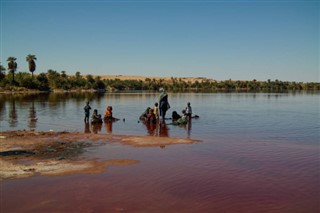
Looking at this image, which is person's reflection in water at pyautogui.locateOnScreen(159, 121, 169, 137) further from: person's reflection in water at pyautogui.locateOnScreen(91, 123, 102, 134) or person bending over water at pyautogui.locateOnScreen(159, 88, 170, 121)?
person's reflection in water at pyautogui.locateOnScreen(91, 123, 102, 134)

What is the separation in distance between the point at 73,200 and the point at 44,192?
3.53 ft

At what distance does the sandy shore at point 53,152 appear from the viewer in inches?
440

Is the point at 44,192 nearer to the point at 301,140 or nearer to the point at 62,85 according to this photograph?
the point at 301,140

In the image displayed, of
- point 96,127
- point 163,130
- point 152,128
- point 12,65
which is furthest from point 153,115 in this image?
point 12,65

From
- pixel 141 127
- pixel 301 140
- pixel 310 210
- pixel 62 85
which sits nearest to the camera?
pixel 310 210

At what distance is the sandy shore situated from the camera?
11.2m

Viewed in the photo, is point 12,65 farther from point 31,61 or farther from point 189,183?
point 189,183

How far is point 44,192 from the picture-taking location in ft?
30.0

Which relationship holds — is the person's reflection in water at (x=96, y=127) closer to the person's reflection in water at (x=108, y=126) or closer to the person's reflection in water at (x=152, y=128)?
the person's reflection in water at (x=108, y=126)

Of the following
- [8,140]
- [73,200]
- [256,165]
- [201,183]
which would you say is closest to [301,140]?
[256,165]

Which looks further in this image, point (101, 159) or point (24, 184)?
point (101, 159)

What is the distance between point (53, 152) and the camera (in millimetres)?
13969

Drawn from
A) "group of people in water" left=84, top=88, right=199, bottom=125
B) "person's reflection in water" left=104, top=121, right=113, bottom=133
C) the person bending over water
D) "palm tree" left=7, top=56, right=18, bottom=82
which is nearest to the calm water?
"person's reflection in water" left=104, top=121, right=113, bottom=133

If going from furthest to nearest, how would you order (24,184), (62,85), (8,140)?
(62,85)
(8,140)
(24,184)
